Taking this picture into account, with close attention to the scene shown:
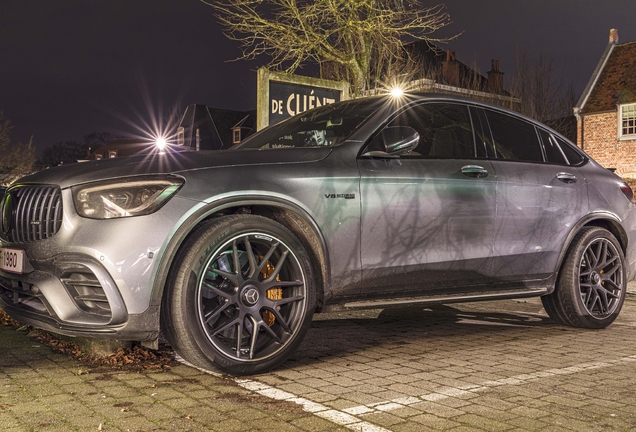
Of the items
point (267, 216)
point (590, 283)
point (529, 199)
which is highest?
point (529, 199)

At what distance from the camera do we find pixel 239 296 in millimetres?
4273

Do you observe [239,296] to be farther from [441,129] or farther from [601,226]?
[601,226]

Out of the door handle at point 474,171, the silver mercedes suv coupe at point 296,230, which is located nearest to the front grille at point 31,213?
the silver mercedes suv coupe at point 296,230

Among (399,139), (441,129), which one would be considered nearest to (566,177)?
(441,129)

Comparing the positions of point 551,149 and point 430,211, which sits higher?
point 551,149

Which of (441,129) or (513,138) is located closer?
(441,129)

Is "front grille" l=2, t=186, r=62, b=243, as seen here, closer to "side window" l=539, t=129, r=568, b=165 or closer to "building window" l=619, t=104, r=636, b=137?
"side window" l=539, t=129, r=568, b=165

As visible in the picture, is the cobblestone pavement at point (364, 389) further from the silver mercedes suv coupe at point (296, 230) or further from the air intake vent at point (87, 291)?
the air intake vent at point (87, 291)

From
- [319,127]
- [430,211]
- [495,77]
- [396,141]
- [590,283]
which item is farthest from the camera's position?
[495,77]

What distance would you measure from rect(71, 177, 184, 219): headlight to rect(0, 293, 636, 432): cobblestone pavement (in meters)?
0.96

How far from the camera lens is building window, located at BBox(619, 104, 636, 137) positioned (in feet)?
108

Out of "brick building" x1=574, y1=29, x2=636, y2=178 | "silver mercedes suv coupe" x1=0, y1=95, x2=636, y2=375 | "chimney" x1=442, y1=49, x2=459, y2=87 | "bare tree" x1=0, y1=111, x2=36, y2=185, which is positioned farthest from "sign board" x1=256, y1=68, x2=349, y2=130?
"bare tree" x1=0, y1=111, x2=36, y2=185

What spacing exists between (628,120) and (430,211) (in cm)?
3116

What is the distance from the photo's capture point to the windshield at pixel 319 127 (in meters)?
5.19
